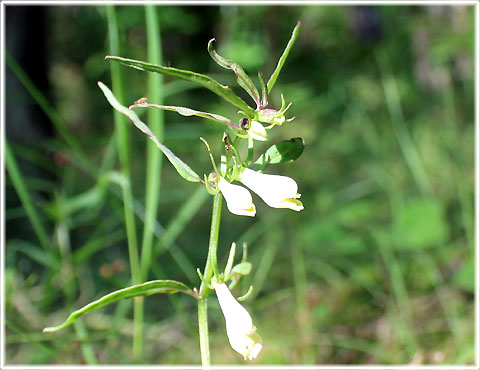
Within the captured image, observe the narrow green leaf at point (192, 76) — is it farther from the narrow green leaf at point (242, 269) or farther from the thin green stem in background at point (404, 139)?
the thin green stem in background at point (404, 139)

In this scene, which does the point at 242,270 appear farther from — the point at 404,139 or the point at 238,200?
the point at 404,139

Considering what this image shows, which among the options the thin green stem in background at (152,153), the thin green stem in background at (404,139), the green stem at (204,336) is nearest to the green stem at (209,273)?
the green stem at (204,336)

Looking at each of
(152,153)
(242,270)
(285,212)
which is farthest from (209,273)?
(285,212)

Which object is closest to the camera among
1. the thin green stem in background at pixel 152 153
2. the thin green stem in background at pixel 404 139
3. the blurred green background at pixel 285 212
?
the thin green stem in background at pixel 152 153

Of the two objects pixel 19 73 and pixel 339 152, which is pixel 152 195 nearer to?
pixel 19 73

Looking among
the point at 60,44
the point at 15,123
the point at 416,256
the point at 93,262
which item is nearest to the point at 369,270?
the point at 416,256
